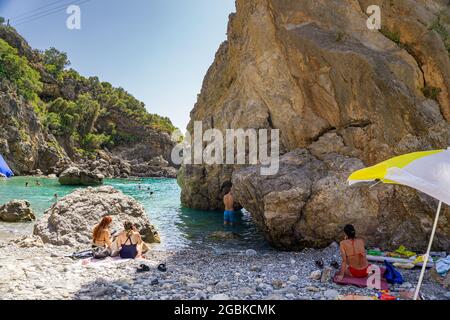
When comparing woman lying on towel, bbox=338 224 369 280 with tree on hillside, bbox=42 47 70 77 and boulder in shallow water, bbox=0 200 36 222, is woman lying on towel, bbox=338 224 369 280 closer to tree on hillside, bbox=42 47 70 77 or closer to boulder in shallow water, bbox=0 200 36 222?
boulder in shallow water, bbox=0 200 36 222

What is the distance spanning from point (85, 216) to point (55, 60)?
106 m

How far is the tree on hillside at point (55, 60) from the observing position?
100 meters

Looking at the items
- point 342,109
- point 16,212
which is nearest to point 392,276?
point 342,109

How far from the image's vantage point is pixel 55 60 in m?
103

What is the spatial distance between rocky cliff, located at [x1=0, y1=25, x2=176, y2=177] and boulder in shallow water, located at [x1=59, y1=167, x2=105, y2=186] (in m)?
16.0

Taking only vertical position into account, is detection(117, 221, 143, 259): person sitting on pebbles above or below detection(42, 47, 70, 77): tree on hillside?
below

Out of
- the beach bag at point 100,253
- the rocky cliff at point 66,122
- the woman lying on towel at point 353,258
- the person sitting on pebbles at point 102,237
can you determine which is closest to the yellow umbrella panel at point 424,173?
the woman lying on towel at point 353,258

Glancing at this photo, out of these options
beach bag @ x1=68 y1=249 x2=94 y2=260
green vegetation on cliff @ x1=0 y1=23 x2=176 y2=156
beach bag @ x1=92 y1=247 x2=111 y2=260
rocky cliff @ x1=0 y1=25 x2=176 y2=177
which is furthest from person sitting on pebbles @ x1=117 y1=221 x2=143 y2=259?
green vegetation on cliff @ x1=0 y1=23 x2=176 y2=156

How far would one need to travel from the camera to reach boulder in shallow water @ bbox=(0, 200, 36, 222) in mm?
18250

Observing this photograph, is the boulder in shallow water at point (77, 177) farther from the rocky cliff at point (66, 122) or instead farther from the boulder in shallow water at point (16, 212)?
the boulder in shallow water at point (16, 212)

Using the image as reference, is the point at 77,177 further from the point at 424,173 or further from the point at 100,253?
the point at 424,173

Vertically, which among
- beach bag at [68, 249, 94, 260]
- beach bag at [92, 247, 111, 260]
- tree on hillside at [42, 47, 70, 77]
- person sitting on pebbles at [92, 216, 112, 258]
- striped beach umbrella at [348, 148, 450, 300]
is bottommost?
beach bag at [68, 249, 94, 260]
